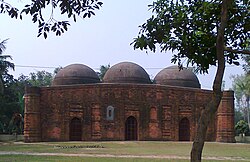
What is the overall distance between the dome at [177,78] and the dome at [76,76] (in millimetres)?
5011

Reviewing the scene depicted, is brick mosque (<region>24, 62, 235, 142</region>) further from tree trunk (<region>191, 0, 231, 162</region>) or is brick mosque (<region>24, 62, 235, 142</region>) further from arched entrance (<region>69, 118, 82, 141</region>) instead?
tree trunk (<region>191, 0, 231, 162</region>)

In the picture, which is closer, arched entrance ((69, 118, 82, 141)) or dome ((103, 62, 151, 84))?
arched entrance ((69, 118, 82, 141))

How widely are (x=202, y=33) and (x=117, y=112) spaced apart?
2332cm

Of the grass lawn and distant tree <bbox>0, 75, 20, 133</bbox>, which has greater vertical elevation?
distant tree <bbox>0, 75, 20, 133</bbox>

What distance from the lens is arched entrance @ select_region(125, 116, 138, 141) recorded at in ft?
97.8

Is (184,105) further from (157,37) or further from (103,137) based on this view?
(157,37)

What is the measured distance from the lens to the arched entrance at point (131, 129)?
97.8ft

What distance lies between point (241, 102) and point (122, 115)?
Answer: 3454 centimetres

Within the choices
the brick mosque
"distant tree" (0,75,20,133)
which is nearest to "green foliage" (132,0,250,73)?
the brick mosque

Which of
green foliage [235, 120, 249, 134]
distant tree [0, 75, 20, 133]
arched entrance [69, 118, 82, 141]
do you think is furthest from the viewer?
green foliage [235, 120, 249, 134]

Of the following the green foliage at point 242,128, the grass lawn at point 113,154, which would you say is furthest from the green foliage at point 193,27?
the green foliage at point 242,128

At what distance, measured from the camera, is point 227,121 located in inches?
1215

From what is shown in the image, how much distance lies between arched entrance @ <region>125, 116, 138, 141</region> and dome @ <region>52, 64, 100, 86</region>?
4449 mm

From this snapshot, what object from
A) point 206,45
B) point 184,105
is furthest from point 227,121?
point 206,45
